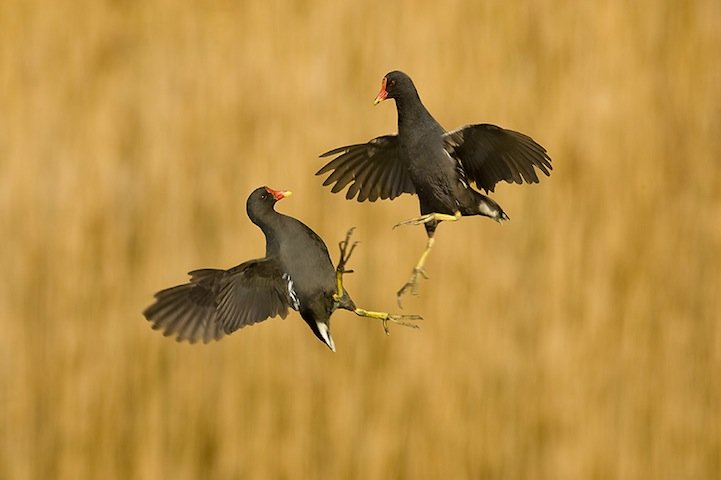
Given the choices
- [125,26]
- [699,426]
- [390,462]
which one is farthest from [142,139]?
[699,426]

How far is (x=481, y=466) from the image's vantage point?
85.0 inches

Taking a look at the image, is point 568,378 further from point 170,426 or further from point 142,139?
point 142,139

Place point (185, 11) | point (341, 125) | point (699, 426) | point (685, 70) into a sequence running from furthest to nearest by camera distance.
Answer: point (699, 426) < point (685, 70) < point (185, 11) < point (341, 125)

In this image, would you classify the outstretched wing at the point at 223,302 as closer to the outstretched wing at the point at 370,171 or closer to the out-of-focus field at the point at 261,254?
the outstretched wing at the point at 370,171

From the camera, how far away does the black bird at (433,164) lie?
305mm

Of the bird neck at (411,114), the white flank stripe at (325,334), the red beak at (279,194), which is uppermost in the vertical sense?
the bird neck at (411,114)

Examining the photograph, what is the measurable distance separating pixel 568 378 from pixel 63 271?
3.30ft

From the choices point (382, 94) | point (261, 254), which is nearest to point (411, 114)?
point (382, 94)

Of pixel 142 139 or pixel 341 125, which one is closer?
pixel 341 125

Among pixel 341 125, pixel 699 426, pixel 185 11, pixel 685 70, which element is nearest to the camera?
pixel 341 125

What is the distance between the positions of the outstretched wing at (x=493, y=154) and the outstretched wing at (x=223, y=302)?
0.21ft

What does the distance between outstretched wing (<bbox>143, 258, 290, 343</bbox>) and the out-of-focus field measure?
4.76 feet

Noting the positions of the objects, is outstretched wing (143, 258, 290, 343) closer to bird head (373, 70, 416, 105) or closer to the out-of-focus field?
bird head (373, 70, 416, 105)

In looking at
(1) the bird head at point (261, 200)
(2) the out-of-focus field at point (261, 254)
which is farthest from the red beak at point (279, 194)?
(2) the out-of-focus field at point (261, 254)
